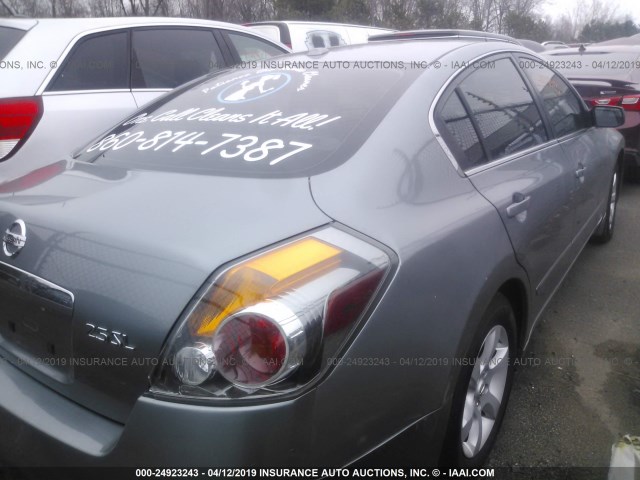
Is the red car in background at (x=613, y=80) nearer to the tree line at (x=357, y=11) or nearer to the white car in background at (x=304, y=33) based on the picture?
the white car in background at (x=304, y=33)

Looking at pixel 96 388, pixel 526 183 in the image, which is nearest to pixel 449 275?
pixel 526 183

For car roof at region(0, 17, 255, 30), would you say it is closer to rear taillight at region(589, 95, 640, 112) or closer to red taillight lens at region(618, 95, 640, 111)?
rear taillight at region(589, 95, 640, 112)

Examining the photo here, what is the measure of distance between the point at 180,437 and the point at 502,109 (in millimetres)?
2015

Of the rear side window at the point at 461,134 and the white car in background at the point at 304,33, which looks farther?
the white car in background at the point at 304,33

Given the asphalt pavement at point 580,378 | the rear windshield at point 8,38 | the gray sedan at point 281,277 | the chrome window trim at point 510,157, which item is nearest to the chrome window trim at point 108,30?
the rear windshield at point 8,38

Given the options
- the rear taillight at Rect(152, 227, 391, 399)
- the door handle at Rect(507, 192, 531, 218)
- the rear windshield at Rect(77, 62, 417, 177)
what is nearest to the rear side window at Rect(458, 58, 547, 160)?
the door handle at Rect(507, 192, 531, 218)

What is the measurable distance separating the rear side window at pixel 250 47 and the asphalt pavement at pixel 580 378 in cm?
315

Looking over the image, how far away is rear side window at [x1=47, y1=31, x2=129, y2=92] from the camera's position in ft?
12.0

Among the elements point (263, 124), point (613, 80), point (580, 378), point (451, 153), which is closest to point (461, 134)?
point (451, 153)

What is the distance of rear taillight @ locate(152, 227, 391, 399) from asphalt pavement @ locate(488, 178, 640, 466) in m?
1.33

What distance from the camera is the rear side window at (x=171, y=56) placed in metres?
4.20

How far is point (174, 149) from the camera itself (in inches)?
83.6

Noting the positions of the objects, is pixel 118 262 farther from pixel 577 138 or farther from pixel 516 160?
pixel 577 138

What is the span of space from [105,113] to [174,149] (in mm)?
1907
